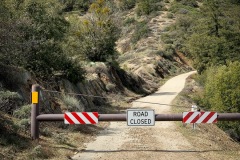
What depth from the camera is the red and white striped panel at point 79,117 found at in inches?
394

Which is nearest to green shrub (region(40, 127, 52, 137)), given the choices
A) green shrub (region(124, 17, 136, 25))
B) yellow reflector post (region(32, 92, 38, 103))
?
yellow reflector post (region(32, 92, 38, 103))

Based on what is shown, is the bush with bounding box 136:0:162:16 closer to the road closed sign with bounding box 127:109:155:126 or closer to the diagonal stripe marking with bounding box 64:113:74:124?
the road closed sign with bounding box 127:109:155:126

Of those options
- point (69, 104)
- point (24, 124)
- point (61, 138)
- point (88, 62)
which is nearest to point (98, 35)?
point (88, 62)

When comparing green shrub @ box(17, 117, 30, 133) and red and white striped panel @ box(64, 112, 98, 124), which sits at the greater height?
red and white striped panel @ box(64, 112, 98, 124)

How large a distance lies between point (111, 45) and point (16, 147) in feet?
72.0

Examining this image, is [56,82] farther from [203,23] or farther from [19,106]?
[203,23]

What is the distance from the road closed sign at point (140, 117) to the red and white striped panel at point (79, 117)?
3.21 ft

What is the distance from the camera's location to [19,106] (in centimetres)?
1218

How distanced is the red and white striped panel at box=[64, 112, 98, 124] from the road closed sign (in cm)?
98

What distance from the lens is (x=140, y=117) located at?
9.92m

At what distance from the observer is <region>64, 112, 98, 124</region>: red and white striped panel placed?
32.9ft

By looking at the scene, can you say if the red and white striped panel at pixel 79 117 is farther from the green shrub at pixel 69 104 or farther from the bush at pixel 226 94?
the bush at pixel 226 94

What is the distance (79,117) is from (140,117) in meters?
1.76

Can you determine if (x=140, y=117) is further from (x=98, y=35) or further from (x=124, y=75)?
(x=124, y=75)
